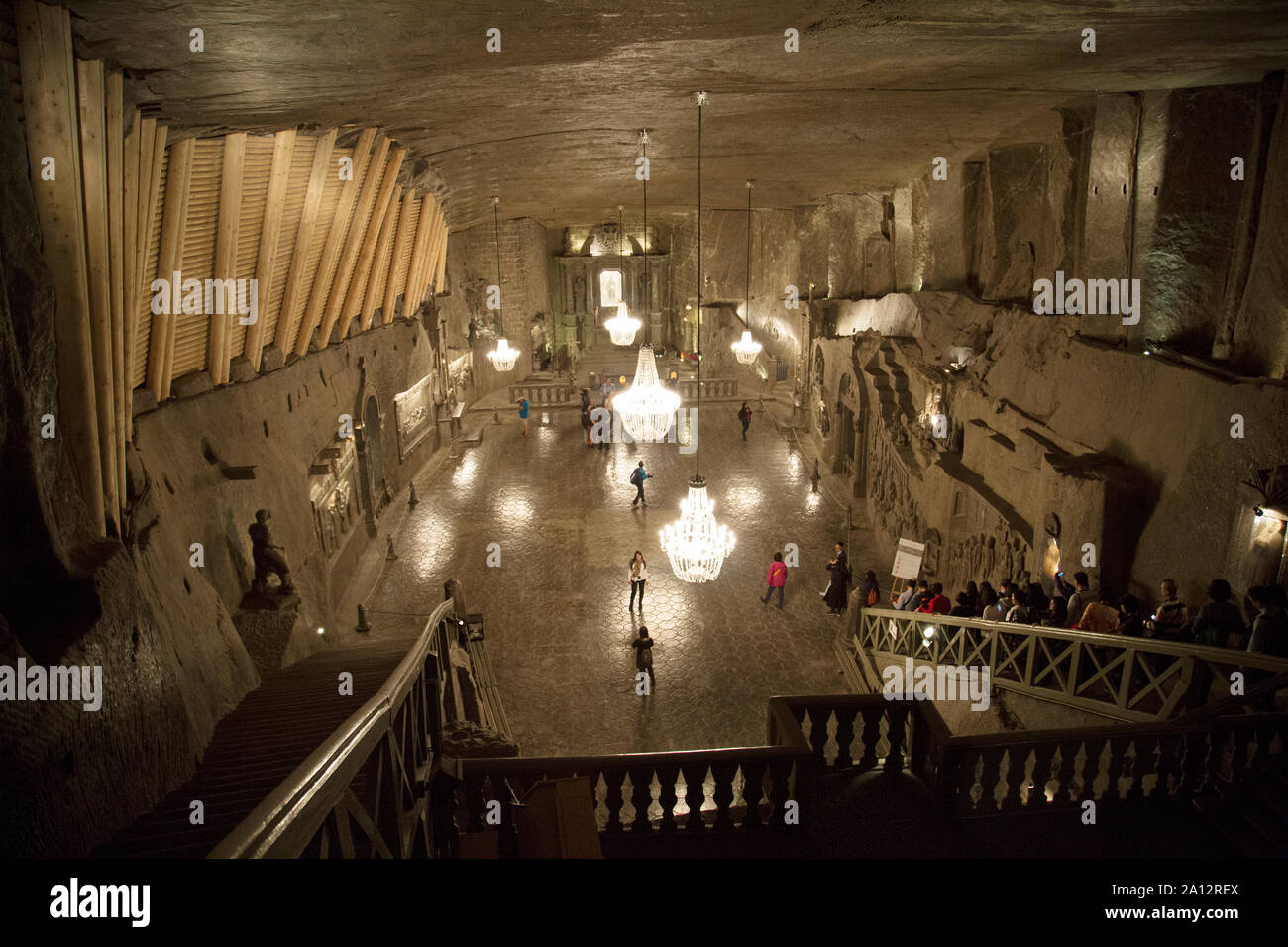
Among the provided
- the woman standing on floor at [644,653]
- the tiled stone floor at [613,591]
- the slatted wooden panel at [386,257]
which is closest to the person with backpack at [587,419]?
the tiled stone floor at [613,591]

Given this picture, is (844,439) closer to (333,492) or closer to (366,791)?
(333,492)

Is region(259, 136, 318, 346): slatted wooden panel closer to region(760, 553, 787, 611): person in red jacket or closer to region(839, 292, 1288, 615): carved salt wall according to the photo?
region(760, 553, 787, 611): person in red jacket

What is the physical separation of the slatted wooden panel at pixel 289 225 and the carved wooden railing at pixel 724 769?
22.6 feet

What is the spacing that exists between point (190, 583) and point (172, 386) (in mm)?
2382

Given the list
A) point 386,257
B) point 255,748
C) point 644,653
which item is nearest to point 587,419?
point 386,257

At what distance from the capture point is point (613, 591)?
1250 centimetres

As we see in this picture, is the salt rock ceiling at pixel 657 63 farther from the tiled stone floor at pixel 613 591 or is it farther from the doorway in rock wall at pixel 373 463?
the tiled stone floor at pixel 613 591

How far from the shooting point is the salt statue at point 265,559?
320 inches

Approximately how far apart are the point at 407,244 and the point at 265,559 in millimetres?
8614

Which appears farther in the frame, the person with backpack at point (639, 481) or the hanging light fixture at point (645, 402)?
the person with backpack at point (639, 481)

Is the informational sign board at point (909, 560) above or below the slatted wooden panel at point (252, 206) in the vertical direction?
below
